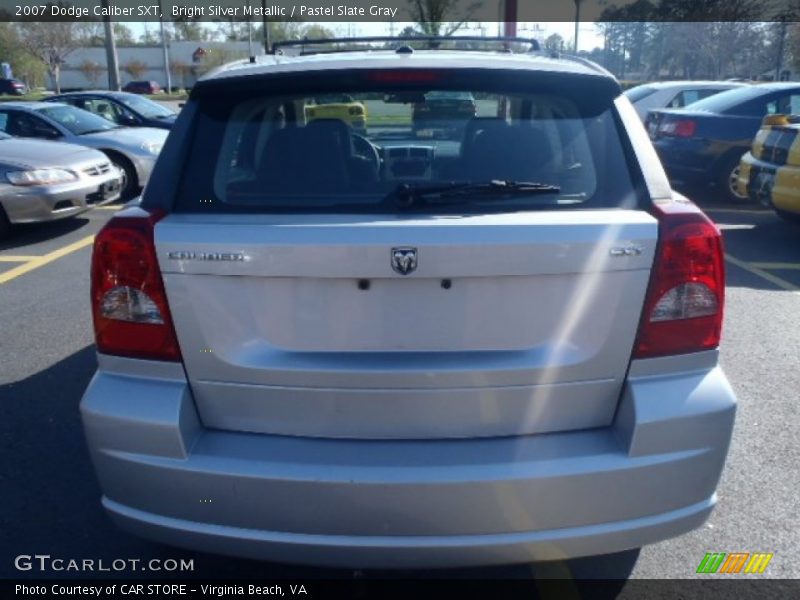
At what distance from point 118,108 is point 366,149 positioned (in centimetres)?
1275

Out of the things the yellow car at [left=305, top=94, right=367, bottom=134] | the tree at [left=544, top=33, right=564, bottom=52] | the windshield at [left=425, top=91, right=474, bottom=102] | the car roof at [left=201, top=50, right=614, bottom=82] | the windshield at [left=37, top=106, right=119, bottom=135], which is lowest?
the windshield at [left=37, top=106, right=119, bottom=135]

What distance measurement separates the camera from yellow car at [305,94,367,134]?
103 inches

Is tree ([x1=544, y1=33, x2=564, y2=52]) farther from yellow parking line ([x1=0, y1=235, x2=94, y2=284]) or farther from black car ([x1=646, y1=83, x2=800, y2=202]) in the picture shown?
yellow parking line ([x1=0, y1=235, x2=94, y2=284])

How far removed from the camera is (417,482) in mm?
2059

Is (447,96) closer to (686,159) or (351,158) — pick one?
(351,158)

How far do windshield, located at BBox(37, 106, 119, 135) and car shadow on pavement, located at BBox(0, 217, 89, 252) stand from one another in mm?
2343

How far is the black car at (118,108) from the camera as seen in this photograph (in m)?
14.0

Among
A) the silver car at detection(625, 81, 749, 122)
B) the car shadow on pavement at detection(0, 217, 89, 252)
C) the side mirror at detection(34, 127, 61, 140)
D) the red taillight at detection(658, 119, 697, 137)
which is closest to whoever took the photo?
the car shadow on pavement at detection(0, 217, 89, 252)

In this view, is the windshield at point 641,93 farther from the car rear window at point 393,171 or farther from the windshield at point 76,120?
the car rear window at point 393,171

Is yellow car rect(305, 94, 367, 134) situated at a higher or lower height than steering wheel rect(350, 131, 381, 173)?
higher

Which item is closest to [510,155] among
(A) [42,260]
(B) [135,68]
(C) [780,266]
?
(C) [780,266]

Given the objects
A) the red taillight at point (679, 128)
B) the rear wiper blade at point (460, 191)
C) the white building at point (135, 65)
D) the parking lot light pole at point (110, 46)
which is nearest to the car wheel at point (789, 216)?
the red taillight at point (679, 128)

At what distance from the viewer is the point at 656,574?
2.72m

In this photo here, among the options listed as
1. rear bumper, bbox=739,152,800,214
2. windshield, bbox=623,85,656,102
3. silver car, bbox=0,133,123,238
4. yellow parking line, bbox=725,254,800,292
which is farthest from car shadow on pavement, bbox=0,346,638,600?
windshield, bbox=623,85,656,102
